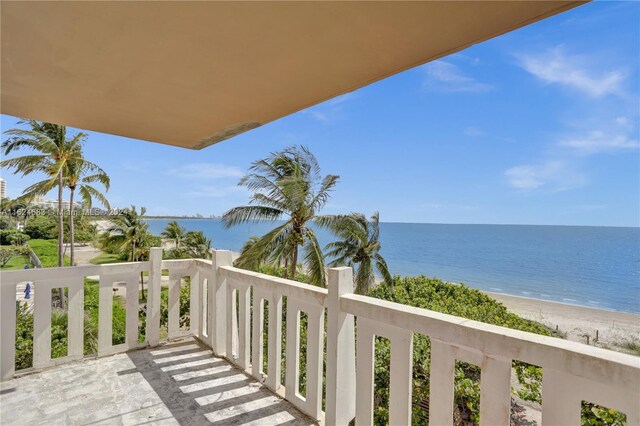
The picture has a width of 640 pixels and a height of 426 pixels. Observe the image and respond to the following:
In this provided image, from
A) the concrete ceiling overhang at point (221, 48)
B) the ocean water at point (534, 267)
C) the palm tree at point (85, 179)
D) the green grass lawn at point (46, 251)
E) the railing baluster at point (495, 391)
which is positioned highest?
the palm tree at point (85, 179)

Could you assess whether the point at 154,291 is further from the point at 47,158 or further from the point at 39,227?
the point at 39,227

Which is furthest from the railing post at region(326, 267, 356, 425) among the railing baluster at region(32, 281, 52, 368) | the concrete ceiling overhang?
the railing baluster at region(32, 281, 52, 368)

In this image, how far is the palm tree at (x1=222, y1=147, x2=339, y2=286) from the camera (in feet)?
30.8

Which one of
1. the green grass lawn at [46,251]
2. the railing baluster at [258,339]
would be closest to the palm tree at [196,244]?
the green grass lawn at [46,251]

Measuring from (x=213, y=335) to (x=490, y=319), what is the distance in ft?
34.6

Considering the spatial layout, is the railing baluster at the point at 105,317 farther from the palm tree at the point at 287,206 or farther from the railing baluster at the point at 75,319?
the palm tree at the point at 287,206

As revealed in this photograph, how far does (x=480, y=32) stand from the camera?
1158mm

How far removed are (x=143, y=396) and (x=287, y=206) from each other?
773 centimetres

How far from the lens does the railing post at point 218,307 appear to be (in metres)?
2.97

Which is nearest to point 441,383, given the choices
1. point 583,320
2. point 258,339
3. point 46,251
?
point 258,339

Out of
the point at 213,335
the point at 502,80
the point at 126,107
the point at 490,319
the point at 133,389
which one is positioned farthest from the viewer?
the point at 502,80

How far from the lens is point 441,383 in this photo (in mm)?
1433

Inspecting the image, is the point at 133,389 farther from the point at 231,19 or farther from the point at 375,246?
the point at 375,246

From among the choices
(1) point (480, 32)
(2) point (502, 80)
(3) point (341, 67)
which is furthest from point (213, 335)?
(2) point (502, 80)
